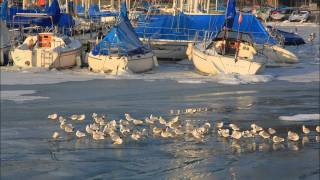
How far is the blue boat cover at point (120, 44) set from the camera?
2630 centimetres

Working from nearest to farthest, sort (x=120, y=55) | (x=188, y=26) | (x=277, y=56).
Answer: (x=120, y=55)
(x=277, y=56)
(x=188, y=26)

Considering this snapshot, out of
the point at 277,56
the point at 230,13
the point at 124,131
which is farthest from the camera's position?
the point at 277,56

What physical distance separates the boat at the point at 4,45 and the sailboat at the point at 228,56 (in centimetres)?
787

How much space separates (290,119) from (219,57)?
10.1 metres

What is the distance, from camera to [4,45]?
94.7ft

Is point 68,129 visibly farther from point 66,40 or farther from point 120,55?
point 66,40

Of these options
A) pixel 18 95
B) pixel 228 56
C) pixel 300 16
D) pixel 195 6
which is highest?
pixel 195 6

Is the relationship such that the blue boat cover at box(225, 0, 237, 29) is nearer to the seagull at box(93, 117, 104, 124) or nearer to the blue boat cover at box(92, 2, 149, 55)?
the blue boat cover at box(92, 2, 149, 55)

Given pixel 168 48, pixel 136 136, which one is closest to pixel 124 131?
pixel 136 136

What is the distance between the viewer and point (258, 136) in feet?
42.6

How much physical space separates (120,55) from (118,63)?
0.50 m

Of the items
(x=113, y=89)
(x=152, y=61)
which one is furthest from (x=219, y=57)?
(x=113, y=89)

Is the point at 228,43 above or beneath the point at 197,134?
above

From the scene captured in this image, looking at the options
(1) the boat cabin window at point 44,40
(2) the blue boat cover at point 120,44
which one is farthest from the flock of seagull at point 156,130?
(1) the boat cabin window at point 44,40
